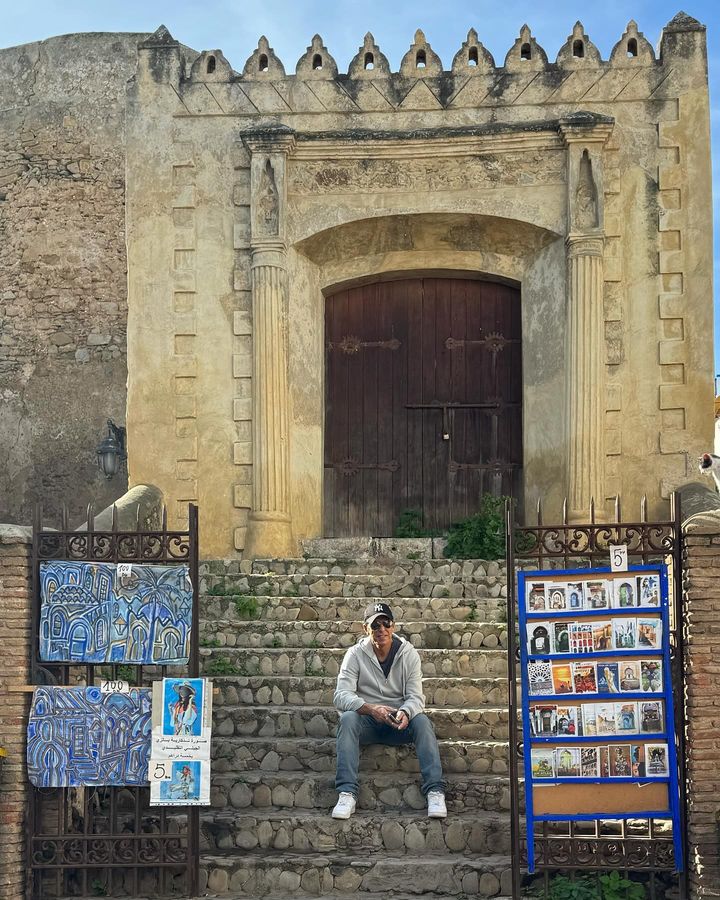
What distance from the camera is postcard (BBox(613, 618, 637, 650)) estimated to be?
23.2 feet

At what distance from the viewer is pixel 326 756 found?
328 inches

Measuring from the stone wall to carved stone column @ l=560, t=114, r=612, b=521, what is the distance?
6.13 metres

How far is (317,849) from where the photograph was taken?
7617 millimetres

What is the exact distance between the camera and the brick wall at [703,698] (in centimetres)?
702

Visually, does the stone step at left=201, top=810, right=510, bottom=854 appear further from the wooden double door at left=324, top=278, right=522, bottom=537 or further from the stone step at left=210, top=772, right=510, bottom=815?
the wooden double door at left=324, top=278, right=522, bottom=537

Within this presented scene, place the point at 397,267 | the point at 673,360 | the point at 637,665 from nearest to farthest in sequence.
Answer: the point at 637,665
the point at 673,360
the point at 397,267

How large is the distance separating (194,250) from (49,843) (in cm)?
690

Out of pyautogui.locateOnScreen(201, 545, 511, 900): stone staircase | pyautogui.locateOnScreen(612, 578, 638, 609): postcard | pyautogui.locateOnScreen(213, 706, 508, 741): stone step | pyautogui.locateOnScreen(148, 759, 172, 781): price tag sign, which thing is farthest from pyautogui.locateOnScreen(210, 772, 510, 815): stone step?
pyautogui.locateOnScreen(612, 578, 638, 609): postcard

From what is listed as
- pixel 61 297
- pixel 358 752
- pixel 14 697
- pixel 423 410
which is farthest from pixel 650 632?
pixel 61 297

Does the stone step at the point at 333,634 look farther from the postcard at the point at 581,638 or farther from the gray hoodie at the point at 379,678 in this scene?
the postcard at the point at 581,638

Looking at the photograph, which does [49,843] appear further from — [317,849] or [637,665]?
[637,665]

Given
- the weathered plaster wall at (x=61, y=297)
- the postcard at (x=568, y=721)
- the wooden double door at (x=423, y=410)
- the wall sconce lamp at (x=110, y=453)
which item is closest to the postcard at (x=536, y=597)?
the postcard at (x=568, y=721)

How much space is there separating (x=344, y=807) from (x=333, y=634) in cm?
223

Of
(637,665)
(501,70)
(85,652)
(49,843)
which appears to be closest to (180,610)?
(85,652)
